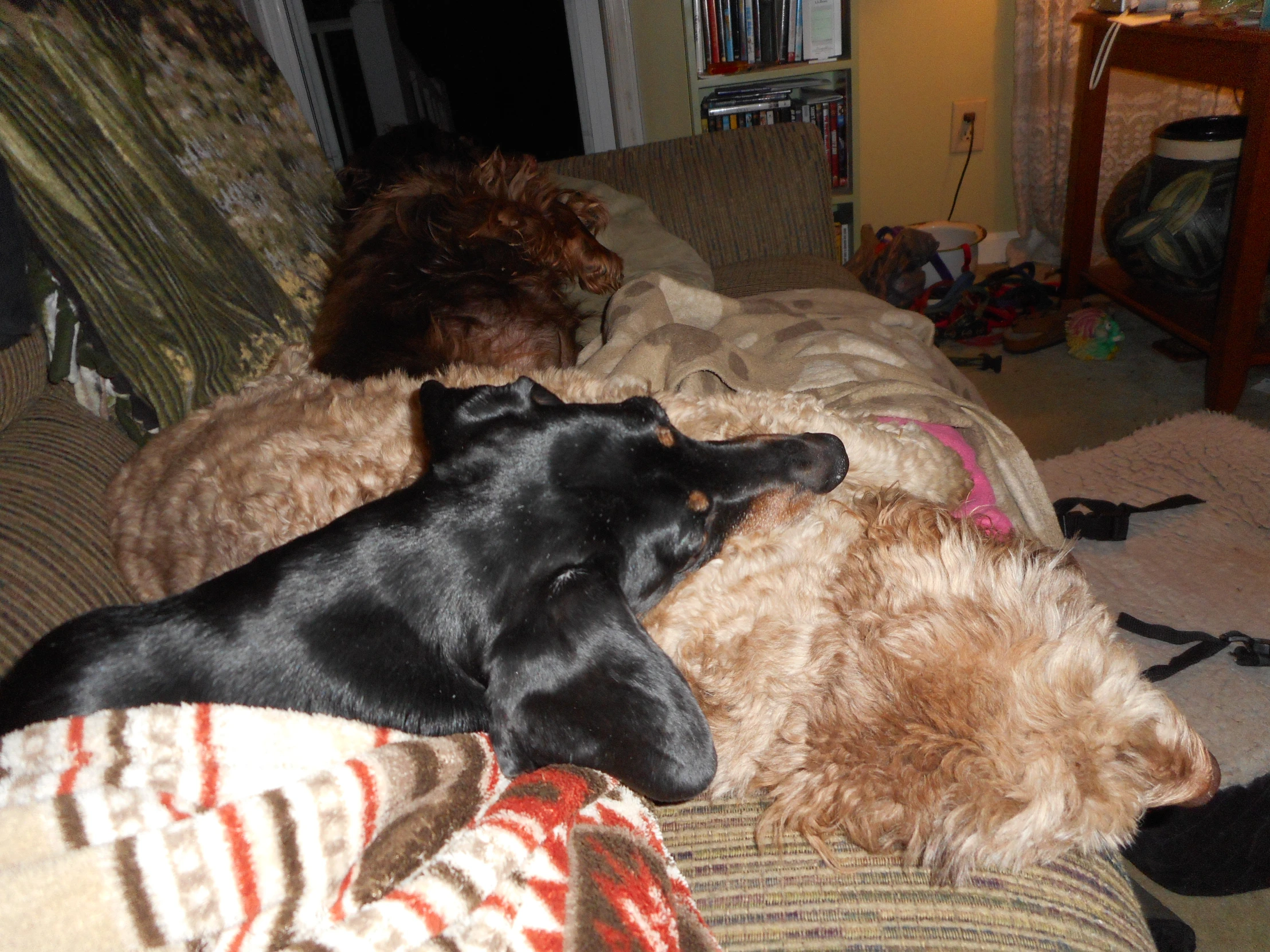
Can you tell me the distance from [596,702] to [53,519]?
30.9 inches

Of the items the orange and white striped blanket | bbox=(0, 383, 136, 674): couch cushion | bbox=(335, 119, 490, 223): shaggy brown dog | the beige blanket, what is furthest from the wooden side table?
bbox=(0, 383, 136, 674): couch cushion

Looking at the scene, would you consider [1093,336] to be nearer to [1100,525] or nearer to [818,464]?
[1100,525]

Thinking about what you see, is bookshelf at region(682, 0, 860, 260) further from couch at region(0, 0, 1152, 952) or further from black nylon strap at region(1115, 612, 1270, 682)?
black nylon strap at region(1115, 612, 1270, 682)

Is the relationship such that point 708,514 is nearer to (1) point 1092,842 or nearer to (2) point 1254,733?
(1) point 1092,842

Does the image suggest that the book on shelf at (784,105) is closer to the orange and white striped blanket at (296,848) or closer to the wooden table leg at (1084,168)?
the wooden table leg at (1084,168)

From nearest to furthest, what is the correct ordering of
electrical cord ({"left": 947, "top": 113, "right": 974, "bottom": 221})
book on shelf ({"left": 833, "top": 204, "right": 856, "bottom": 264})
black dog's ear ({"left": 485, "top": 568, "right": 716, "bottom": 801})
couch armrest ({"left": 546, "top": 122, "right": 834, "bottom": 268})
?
black dog's ear ({"left": 485, "top": 568, "right": 716, "bottom": 801}) → couch armrest ({"left": 546, "top": 122, "right": 834, "bottom": 268}) → book on shelf ({"left": 833, "top": 204, "right": 856, "bottom": 264}) → electrical cord ({"left": 947, "top": 113, "right": 974, "bottom": 221})

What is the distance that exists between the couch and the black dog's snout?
45cm

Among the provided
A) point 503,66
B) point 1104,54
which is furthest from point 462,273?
point 503,66

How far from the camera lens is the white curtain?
12.1 feet

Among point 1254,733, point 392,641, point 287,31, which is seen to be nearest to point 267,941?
point 392,641

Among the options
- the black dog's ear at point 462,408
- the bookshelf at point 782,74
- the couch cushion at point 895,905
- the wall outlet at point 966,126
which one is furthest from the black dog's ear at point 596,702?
the wall outlet at point 966,126

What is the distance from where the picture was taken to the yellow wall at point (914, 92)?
4211 mm

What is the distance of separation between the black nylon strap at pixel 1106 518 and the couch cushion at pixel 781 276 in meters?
0.84

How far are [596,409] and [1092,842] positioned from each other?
79 centimetres
